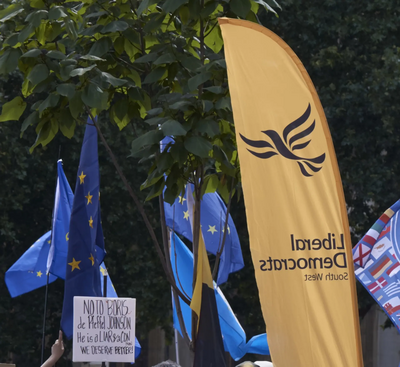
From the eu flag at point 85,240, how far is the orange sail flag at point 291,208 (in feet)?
14.0

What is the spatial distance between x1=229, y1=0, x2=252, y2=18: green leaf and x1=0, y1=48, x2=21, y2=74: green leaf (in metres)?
1.47

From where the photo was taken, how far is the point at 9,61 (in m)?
5.21

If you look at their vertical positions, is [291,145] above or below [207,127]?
below

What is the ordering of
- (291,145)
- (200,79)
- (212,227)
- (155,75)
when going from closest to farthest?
(291,145) < (200,79) < (155,75) < (212,227)

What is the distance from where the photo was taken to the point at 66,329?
26.5 ft

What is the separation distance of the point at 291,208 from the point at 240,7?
1525 millimetres

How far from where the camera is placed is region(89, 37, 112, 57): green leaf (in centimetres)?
553

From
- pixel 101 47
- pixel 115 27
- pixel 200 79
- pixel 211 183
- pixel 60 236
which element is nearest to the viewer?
pixel 200 79

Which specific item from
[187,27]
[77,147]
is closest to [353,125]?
[77,147]

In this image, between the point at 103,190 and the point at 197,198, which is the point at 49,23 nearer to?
the point at 197,198

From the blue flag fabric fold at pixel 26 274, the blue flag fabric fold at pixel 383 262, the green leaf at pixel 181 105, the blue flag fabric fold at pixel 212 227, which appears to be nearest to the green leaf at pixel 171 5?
the green leaf at pixel 181 105

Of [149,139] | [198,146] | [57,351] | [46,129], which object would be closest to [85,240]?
[46,129]

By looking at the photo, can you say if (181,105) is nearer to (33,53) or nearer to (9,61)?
(33,53)

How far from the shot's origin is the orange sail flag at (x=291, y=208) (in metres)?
4.19
